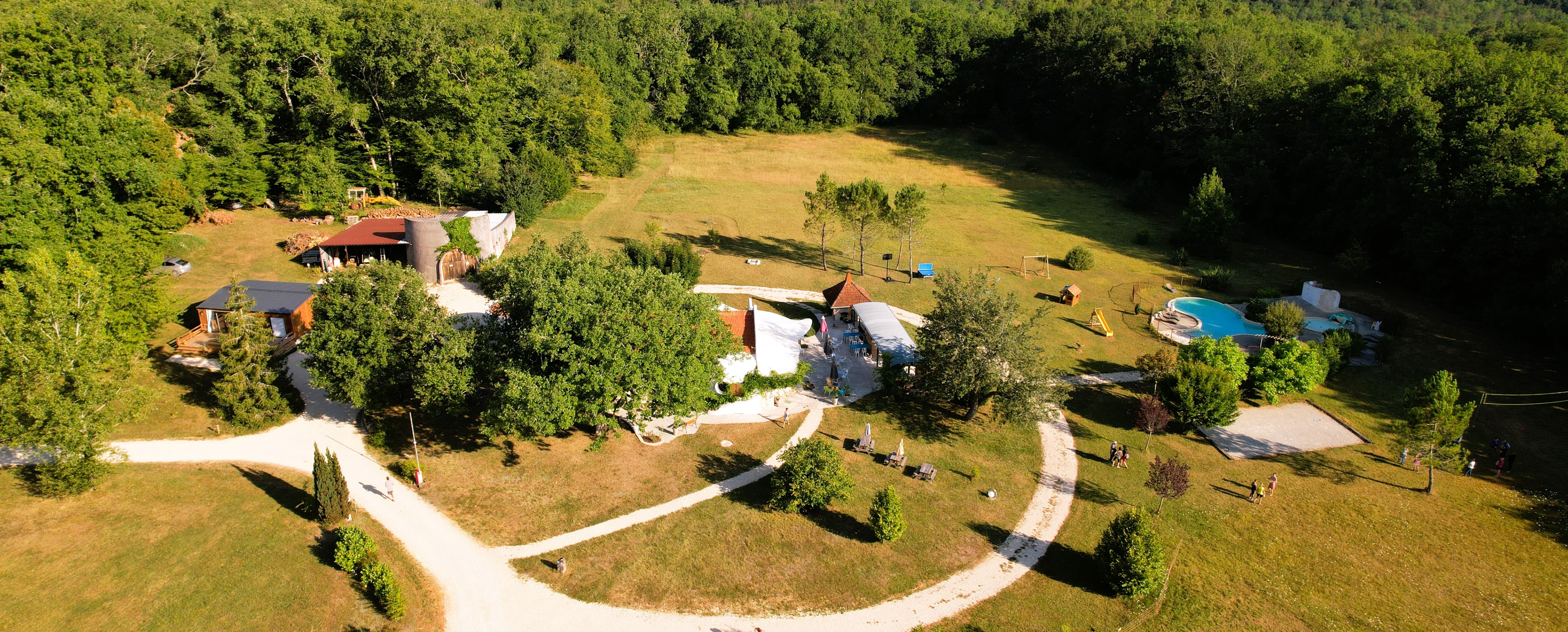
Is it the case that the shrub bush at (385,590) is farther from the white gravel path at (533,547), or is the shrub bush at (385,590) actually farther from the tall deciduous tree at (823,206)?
the tall deciduous tree at (823,206)

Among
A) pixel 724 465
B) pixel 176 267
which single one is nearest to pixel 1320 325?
pixel 724 465

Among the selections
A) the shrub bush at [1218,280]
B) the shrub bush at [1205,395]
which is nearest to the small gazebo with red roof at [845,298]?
the shrub bush at [1205,395]

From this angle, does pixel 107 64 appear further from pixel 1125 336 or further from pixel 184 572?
pixel 1125 336

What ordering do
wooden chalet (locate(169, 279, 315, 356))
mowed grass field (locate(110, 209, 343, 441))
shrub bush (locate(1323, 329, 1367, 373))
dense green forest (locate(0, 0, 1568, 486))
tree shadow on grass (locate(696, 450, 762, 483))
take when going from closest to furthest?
tree shadow on grass (locate(696, 450, 762, 483)) < mowed grass field (locate(110, 209, 343, 441)) < wooden chalet (locate(169, 279, 315, 356)) < shrub bush (locate(1323, 329, 1367, 373)) < dense green forest (locate(0, 0, 1568, 486))

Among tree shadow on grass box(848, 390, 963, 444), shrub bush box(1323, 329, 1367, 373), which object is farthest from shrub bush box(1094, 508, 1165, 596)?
shrub bush box(1323, 329, 1367, 373)

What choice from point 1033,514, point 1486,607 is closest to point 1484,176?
point 1486,607

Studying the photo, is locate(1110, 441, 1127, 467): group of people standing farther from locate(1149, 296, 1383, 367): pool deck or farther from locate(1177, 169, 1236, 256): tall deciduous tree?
locate(1177, 169, 1236, 256): tall deciduous tree

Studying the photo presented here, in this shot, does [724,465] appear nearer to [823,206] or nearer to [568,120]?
[823,206]
